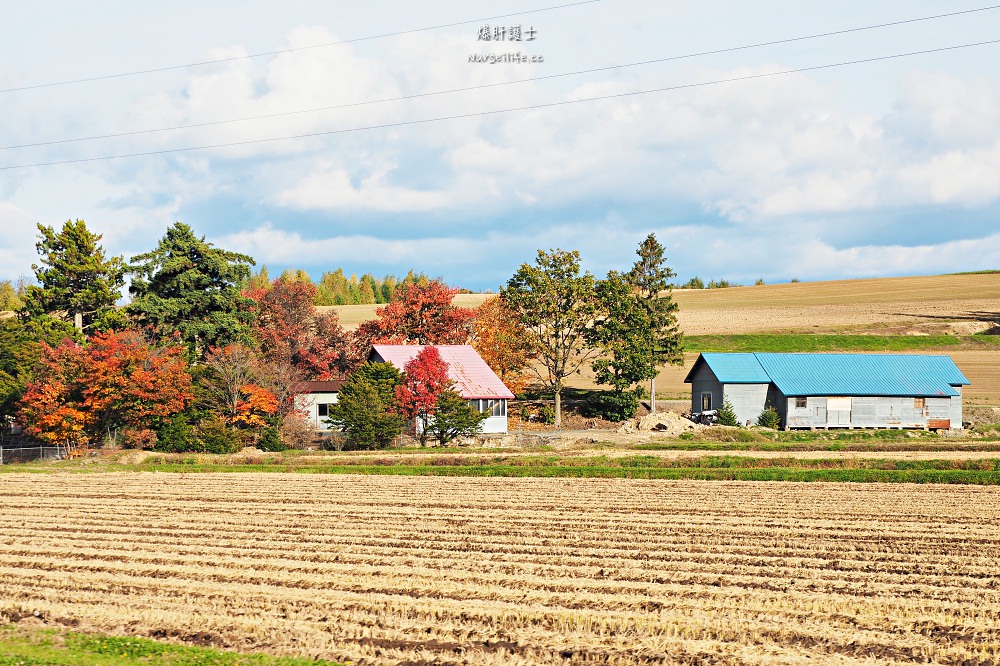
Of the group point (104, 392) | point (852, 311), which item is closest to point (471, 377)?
point (104, 392)

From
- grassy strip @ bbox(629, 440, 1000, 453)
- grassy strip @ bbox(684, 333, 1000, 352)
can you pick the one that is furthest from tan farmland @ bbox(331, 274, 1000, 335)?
grassy strip @ bbox(629, 440, 1000, 453)

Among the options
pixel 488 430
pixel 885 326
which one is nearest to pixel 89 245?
pixel 488 430

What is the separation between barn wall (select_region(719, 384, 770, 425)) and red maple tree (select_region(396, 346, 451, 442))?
2026 cm

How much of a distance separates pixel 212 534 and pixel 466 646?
39.6ft

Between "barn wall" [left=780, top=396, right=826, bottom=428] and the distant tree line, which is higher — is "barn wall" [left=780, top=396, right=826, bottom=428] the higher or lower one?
the lower one

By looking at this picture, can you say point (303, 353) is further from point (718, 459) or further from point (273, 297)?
point (718, 459)

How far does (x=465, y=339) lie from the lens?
72438mm

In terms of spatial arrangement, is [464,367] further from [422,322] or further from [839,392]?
[839,392]

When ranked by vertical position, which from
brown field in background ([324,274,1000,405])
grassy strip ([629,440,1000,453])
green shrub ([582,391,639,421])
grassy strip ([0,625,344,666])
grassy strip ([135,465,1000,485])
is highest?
brown field in background ([324,274,1000,405])

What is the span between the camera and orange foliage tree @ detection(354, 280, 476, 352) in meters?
71.7

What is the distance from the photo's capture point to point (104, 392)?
48.4 m

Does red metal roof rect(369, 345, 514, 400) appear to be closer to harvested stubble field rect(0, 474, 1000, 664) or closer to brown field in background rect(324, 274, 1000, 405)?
brown field in background rect(324, 274, 1000, 405)

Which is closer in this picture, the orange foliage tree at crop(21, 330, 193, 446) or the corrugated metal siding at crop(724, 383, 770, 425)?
the orange foliage tree at crop(21, 330, 193, 446)

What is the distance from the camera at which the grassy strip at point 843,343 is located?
85.5 meters
